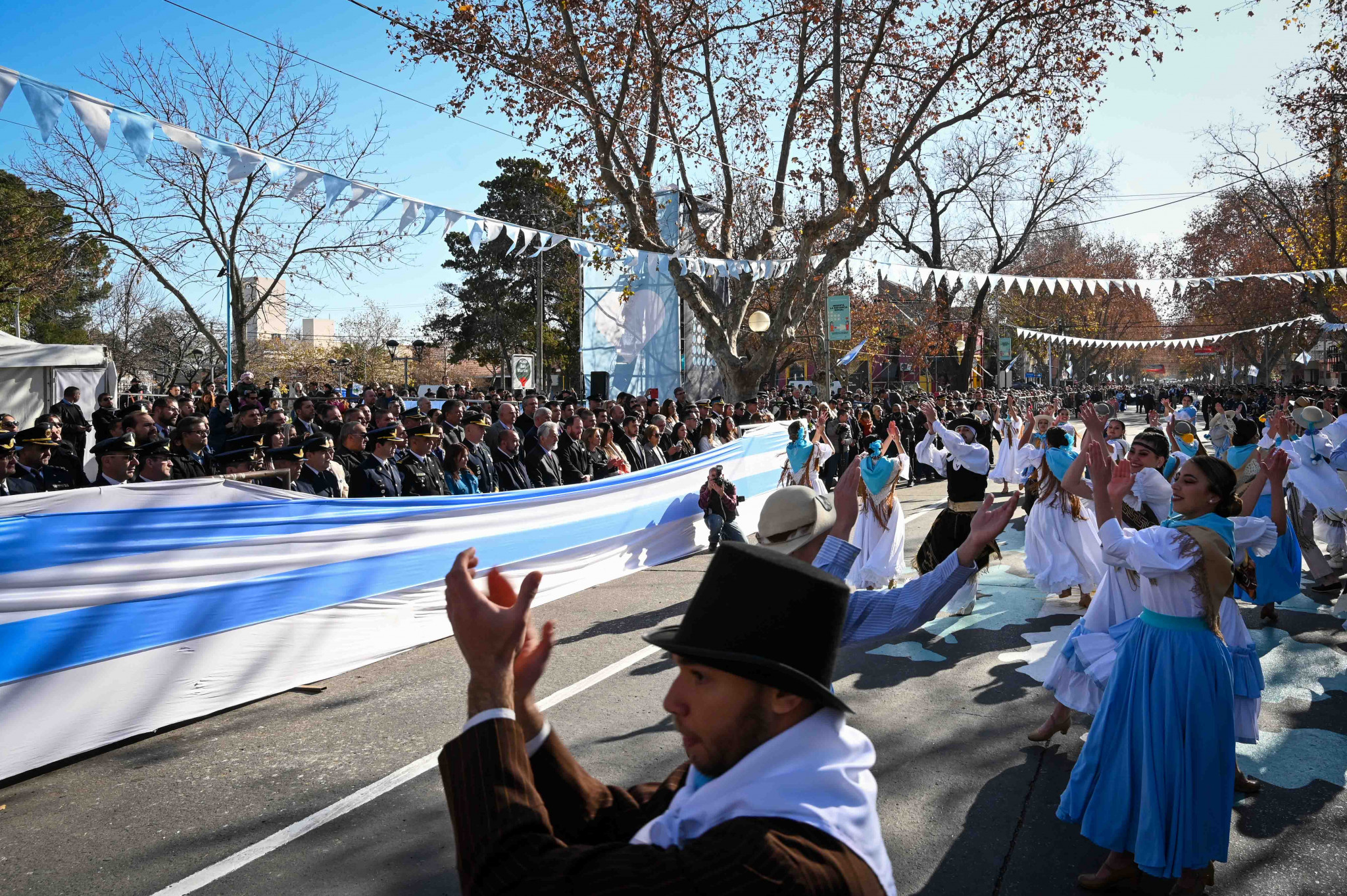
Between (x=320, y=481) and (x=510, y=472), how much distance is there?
97.2 inches

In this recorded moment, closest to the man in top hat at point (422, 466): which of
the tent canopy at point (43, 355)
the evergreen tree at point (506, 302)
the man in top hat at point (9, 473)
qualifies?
the man in top hat at point (9, 473)

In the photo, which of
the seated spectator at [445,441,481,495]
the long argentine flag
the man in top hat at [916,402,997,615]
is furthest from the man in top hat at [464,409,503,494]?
the man in top hat at [916,402,997,615]

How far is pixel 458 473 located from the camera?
31.7ft

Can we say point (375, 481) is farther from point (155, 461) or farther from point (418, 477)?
point (155, 461)

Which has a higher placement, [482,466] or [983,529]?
[983,529]

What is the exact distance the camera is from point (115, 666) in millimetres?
5594

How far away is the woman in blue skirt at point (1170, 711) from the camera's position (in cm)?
401

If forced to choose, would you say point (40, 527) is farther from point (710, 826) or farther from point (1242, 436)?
point (1242, 436)

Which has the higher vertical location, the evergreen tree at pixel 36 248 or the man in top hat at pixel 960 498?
the evergreen tree at pixel 36 248

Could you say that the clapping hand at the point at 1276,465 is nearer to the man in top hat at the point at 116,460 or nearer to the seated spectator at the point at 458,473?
the seated spectator at the point at 458,473

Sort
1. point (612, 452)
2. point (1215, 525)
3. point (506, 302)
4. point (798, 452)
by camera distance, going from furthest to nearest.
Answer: point (506, 302) → point (798, 452) → point (612, 452) → point (1215, 525)

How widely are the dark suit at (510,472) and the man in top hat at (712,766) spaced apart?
9.15m

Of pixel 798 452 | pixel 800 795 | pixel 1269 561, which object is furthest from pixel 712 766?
pixel 798 452

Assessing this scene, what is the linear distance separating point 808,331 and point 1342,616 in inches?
1270
